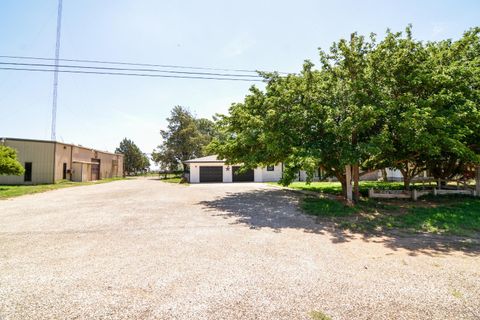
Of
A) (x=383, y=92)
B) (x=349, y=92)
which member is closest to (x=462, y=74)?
(x=383, y=92)

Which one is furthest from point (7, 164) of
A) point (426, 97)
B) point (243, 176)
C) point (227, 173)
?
point (426, 97)

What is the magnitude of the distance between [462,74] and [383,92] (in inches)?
112

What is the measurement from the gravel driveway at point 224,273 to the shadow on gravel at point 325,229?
7cm

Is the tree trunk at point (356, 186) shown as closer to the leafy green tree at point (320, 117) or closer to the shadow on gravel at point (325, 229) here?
the leafy green tree at point (320, 117)

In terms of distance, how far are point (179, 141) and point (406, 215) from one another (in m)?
37.7

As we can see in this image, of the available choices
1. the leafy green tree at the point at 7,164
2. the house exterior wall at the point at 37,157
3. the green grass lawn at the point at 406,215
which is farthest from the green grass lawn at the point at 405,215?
the house exterior wall at the point at 37,157

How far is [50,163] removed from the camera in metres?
25.2

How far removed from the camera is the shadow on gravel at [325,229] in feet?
19.1

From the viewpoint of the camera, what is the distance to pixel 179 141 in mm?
42500

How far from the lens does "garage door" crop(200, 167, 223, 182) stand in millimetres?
28484

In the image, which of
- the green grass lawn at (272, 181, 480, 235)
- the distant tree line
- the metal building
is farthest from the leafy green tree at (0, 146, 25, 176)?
the green grass lawn at (272, 181, 480, 235)

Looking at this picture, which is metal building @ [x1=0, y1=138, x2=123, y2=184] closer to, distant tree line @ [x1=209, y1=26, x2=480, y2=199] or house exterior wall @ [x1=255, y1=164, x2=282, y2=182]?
house exterior wall @ [x1=255, y1=164, x2=282, y2=182]

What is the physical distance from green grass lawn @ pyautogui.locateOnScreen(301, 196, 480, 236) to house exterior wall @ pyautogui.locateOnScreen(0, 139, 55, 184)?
2659 cm

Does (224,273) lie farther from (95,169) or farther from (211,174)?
(95,169)
